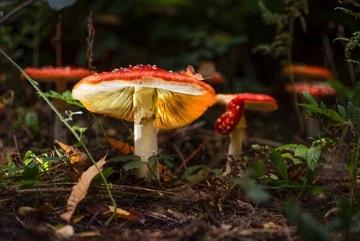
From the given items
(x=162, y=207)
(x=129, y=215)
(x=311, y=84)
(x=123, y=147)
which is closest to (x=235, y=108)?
(x=123, y=147)

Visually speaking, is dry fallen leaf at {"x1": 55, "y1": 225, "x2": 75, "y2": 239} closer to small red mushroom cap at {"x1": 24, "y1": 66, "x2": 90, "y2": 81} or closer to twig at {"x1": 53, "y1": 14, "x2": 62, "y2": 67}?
small red mushroom cap at {"x1": 24, "y1": 66, "x2": 90, "y2": 81}

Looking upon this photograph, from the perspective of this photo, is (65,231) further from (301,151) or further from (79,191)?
(301,151)

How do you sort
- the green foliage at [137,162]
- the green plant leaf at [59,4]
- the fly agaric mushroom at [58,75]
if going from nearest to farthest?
the green foliage at [137,162] → the green plant leaf at [59,4] → the fly agaric mushroom at [58,75]

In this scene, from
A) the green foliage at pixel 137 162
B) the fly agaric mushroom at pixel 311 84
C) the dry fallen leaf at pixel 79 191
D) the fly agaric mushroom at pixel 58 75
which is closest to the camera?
the dry fallen leaf at pixel 79 191

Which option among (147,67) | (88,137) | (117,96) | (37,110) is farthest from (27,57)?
(147,67)

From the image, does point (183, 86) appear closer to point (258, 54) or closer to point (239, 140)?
point (239, 140)

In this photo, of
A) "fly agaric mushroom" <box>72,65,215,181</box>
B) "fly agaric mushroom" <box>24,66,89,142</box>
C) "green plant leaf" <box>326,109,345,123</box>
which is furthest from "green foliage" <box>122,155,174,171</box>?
"fly agaric mushroom" <box>24,66,89,142</box>

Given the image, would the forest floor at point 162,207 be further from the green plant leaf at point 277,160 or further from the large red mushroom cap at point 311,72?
the large red mushroom cap at point 311,72

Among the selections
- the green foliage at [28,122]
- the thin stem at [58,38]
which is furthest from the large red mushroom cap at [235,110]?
the thin stem at [58,38]
